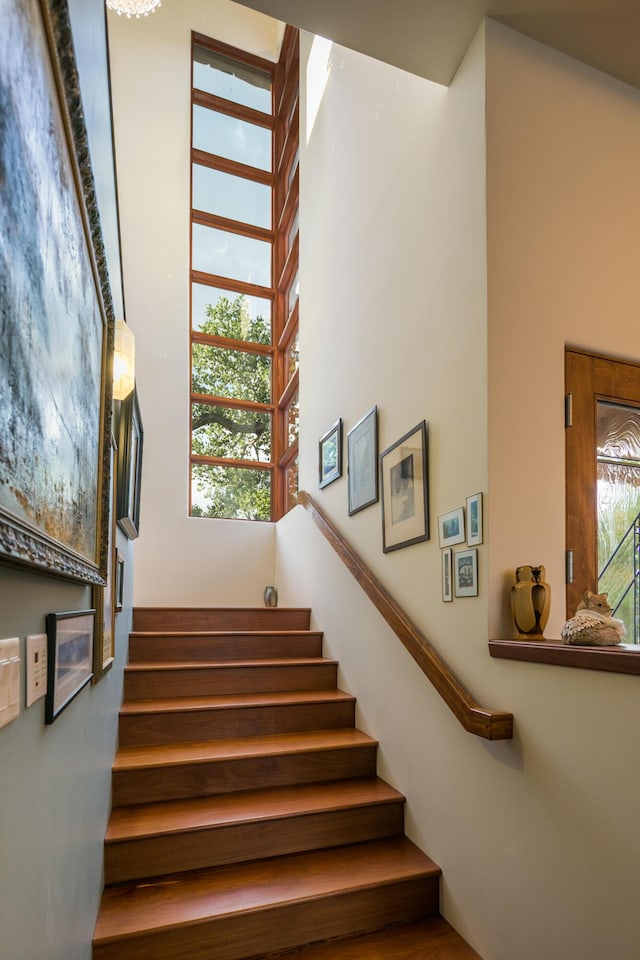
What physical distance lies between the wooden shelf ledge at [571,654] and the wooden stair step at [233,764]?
1.10 metres

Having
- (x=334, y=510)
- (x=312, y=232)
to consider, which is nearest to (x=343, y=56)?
(x=312, y=232)

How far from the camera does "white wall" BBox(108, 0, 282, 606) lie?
465 cm

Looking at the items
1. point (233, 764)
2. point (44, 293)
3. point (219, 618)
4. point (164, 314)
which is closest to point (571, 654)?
point (44, 293)

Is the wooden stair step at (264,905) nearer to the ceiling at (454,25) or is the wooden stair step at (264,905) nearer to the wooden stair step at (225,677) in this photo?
the wooden stair step at (225,677)

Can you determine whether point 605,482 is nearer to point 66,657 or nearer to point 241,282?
point 66,657

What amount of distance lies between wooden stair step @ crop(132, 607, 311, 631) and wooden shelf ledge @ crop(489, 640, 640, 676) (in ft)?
6.57

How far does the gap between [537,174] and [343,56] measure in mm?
2147

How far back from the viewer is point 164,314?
15.9ft

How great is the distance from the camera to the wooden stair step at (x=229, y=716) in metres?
2.51

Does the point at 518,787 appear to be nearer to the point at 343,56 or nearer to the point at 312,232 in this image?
the point at 312,232

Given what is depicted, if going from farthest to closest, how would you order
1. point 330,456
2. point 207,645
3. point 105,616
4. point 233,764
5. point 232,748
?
point 330,456, point 207,645, point 232,748, point 233,764, point 105,616

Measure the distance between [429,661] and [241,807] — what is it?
3.09 ft

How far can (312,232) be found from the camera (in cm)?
402

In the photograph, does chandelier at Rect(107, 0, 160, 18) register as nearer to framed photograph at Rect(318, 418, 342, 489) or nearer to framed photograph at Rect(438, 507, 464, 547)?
framed photograph at Rect(318, 418, 342, 489)
